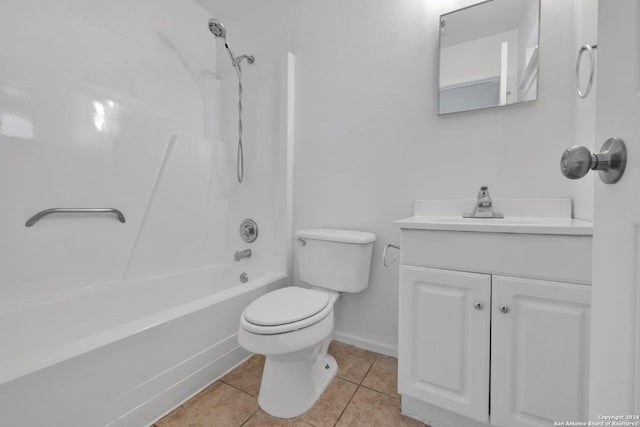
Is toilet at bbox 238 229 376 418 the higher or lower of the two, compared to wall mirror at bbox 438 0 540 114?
lower

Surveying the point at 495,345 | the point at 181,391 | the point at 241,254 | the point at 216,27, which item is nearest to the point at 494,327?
the point at 495,345

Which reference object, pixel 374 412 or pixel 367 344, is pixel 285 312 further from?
pixel 367 344

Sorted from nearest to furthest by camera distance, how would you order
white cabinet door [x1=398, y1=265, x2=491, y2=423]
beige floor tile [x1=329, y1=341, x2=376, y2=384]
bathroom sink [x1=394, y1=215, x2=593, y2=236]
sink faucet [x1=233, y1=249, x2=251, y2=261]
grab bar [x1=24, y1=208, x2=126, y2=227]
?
bathroom sink [x1=394, y1=215, x2=593, y2=236] → white cabinet door [x1=398, y1=265, x2=491, y2=423] → grab bar [x1=24, y1=208, x2=126, y2=227] → beige floor tile [x1=329, y1=341, x2=376, y2=384] → sink faucet [x1=233, y1=249, x2=251, y2=261]

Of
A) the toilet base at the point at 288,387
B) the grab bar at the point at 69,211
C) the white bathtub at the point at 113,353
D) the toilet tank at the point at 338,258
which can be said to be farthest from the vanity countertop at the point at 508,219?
the grab bar at the point at 69,211

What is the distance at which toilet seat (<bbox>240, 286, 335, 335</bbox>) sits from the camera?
0.97 metres

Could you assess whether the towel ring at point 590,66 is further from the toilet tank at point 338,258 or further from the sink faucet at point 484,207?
the toilet tank at point 338,258

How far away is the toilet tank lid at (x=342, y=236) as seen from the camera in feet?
4.50

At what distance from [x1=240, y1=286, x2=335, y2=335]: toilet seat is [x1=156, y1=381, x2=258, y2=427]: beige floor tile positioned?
412 millimetres

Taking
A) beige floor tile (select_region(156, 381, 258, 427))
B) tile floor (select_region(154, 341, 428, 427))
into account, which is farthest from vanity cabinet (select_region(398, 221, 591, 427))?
beige floor tile (select_region(156, 381, 258, 427))

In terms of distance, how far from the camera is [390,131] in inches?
58.7

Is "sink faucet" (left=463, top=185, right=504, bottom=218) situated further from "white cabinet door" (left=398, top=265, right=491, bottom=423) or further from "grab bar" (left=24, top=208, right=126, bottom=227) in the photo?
"grab bar" (left=24, top=208, right=126, bottom=227)

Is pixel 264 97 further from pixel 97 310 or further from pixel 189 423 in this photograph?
pixel 189 423

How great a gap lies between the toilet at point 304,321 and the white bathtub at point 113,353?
0.97 feet

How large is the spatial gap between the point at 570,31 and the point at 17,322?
2.66m
